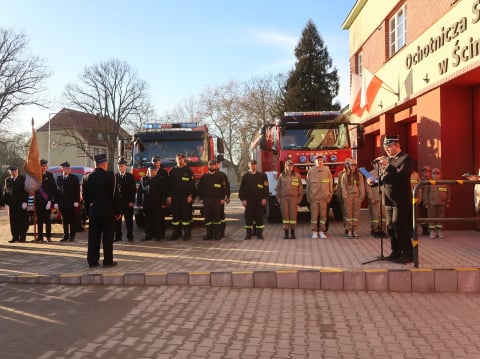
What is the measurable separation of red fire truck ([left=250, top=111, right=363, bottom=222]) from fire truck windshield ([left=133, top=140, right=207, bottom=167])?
84.0 inches

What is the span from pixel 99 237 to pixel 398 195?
4892 millimetres

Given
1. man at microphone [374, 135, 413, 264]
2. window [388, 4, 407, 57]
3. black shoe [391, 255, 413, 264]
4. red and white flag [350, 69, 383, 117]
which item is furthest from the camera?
red and white flag [350, 69, 383, 117]

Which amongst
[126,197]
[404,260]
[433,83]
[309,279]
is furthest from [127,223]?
[433,83]

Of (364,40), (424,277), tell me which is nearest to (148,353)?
(424,277)

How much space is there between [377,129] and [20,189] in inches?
453

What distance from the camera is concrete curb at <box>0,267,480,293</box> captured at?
241 inches

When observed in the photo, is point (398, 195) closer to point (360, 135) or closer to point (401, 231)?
point (401, 231)


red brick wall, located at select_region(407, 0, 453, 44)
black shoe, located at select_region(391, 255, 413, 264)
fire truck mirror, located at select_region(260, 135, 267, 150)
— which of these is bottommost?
black shoe, located at select_region(391, 255, 413, 264)

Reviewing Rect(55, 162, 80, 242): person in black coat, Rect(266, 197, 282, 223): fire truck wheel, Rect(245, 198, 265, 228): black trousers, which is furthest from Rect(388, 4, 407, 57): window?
Rect(55, 162, 80, 242): person in black coat

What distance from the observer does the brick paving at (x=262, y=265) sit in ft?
20.4

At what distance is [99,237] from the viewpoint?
749 cm

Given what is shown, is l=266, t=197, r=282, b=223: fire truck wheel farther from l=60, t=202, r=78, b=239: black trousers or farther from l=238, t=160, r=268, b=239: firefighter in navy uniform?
l=60, t=202, r=78, b=239: black trousers

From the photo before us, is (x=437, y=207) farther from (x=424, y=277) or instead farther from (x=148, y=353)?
(x=148, y=353)

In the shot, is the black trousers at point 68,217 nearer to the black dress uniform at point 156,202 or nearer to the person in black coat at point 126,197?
the person in black coat at point 126,197
